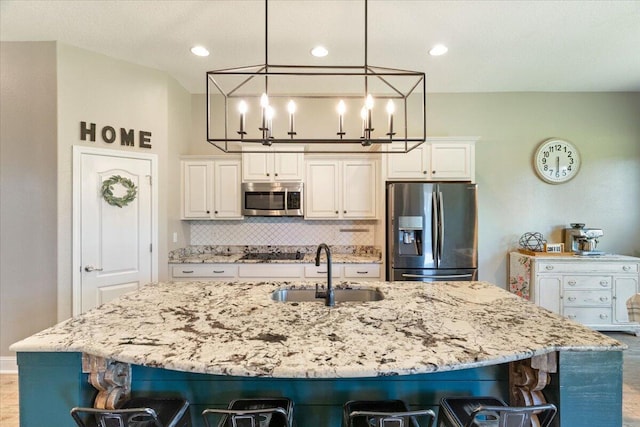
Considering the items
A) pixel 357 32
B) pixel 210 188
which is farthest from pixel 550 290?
pixel 210 188

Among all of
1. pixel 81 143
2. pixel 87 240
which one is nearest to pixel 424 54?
pixel 81 143

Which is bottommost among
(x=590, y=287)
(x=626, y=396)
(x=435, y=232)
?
(x=626, y=396)

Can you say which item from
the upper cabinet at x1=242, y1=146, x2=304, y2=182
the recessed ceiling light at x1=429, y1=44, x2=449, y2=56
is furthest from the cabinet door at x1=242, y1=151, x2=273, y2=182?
the recessed ceiling light at x1=429, y1=44, x2=449, y2=56

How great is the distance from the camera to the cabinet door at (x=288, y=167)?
384 cm

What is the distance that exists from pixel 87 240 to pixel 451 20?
379 cm

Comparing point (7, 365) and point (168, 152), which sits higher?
point (168, 152)

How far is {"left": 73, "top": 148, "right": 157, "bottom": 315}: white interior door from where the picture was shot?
2.93 metres

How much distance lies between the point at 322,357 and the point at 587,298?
3.90m

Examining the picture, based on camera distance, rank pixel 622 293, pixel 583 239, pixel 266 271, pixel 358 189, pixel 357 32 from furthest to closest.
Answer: pixel 358 189
pixel 583 239
pixel 266 271
pixel 622 293
pixel 357 32

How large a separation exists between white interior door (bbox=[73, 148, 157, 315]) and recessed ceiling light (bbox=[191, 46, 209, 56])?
120 cm

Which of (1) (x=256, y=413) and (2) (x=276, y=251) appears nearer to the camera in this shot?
(1) (x=256, y=413)

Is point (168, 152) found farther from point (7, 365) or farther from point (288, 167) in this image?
point (7, 365)

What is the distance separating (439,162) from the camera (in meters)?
3.60

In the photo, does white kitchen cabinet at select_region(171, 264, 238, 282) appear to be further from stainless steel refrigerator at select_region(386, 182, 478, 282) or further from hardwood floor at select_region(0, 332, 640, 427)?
stainless steel refrigerator at select_region(386, 182, 478, 282)
